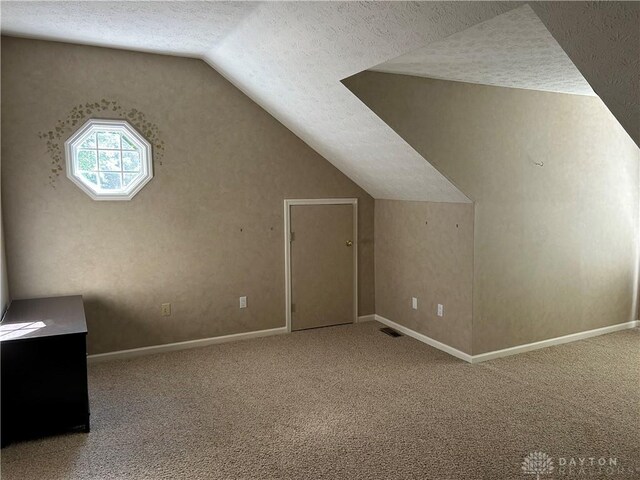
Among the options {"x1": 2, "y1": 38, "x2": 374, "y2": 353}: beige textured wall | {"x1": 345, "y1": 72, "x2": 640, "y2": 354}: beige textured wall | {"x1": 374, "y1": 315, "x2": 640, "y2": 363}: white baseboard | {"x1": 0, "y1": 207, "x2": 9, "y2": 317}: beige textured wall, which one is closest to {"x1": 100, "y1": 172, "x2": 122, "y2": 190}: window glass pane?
{"x1": 2, "y1": 38, "x2": 374, "y2": 353}: beige textured wall

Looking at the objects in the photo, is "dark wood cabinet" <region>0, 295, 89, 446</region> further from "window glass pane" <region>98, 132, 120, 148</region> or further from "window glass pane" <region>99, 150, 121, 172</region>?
"window glass pane" <region>98, 132, 120, 148</region>

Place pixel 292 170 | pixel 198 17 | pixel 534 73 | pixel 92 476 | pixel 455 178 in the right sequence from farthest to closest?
pixel 292 170 < pixel 455 178 < pixel 534 73 < pixel 198 17 < pixel 92 476

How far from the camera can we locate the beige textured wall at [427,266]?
4023 mm

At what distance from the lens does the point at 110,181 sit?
4.06m

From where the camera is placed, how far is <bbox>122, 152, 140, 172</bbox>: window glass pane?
162 inches

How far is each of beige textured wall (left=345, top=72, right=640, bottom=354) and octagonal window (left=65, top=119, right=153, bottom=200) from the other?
190cm

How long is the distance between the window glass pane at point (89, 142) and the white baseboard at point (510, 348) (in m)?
3.15

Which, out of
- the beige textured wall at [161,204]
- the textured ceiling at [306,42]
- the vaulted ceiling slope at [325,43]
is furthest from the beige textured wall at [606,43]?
the beige textured wall at [161,204]

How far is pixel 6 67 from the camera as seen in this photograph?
3.61m

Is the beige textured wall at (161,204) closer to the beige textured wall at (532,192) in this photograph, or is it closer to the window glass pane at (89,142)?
the window glass pane at (89,142)

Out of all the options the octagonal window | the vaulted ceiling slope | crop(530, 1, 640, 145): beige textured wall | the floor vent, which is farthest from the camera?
the floor vent

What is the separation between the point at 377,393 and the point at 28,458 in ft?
6.90

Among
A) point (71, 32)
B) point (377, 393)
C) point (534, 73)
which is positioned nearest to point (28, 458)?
point (377, 393)

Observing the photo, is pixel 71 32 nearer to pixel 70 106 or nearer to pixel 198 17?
pixel 70 106
